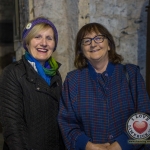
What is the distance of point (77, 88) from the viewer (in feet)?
5.47

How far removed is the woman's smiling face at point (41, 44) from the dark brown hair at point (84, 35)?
0.65ft

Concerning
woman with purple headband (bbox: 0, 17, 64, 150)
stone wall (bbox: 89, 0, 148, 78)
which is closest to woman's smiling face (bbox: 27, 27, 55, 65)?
woman with purple headband (bbox: 0, 17, 64, 150)

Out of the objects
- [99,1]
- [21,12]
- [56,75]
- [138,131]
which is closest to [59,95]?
[56,75]

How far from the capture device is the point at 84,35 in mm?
1683

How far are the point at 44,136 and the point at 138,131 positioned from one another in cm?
59

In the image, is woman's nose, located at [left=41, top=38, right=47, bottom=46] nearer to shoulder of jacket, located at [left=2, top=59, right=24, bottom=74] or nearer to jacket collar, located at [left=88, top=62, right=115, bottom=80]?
shoulder of jacket, located at [left=2, top=59, right=24, bottom=74]

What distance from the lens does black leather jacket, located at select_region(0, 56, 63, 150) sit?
1.52m

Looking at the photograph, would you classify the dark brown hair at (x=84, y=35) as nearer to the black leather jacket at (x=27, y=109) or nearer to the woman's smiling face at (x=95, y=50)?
the woman's smiling face at (x=95, y=50)

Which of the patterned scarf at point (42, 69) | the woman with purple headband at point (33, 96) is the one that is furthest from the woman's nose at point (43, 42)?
the patterned scarf at point (42, 69)

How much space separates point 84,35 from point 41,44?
30 cm

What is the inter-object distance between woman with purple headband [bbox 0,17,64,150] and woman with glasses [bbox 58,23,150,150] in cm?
10

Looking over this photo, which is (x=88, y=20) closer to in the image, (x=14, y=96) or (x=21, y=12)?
(x=21, y=12)

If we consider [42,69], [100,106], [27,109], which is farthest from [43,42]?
[100,106]

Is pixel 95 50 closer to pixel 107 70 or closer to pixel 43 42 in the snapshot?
pixel 107 70
